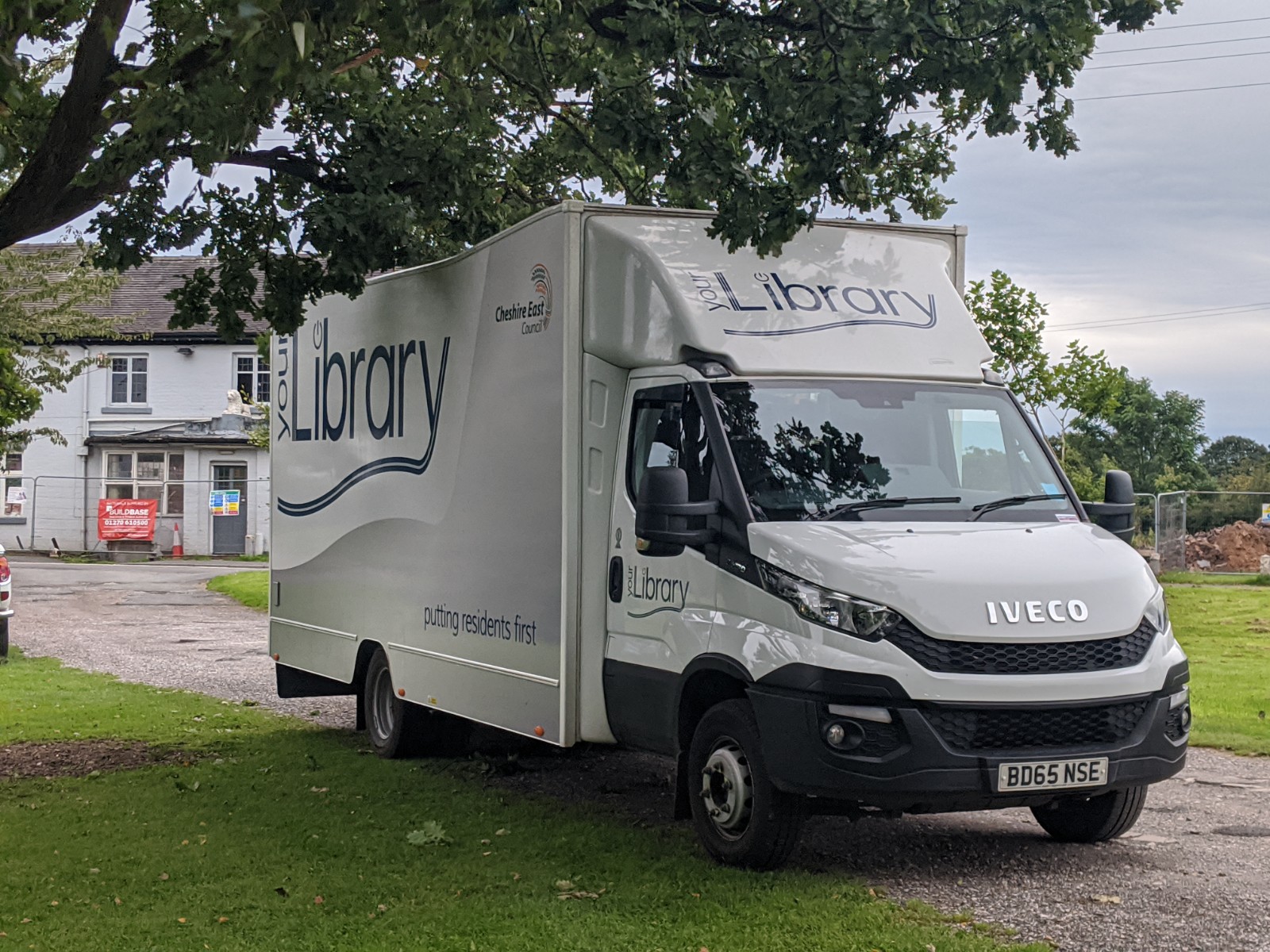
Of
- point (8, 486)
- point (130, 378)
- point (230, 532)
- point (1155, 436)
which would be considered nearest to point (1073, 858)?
point (230, 532)

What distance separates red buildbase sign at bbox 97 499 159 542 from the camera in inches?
1767

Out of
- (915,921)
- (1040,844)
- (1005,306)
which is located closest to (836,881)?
(915,921)

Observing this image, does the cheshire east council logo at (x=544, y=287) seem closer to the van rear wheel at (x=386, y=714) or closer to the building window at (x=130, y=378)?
the van rear wheel at (x=386, y=714)

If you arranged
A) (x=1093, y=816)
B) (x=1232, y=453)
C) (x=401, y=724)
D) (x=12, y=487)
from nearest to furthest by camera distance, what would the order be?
1. (x=1093, y=816)
2. (x=401, y=724)
3. (x=12, y=487)
4. (x=1232, y=453)

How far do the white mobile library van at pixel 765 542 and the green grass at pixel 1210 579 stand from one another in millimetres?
20686

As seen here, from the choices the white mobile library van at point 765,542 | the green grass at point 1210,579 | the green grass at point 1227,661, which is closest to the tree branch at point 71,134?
the white mobile library van at point 765,542

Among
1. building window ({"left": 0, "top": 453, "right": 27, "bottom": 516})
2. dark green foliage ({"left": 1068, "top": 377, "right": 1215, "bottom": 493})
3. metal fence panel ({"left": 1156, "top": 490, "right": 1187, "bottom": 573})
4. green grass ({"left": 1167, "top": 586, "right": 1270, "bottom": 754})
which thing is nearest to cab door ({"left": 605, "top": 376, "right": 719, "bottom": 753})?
green grass ({"left": 1167, "top": 586, "right": 1270, "bottom": 754})

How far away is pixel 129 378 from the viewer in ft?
157

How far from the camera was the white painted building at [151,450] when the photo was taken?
45.6 meters

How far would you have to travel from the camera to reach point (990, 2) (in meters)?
8.28

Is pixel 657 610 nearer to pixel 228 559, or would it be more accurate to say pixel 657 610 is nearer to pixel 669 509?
pixel 669 509

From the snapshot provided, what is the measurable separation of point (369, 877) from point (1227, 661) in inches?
475

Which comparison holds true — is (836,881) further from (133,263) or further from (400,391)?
(133,263)

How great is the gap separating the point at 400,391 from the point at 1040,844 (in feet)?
16.8
